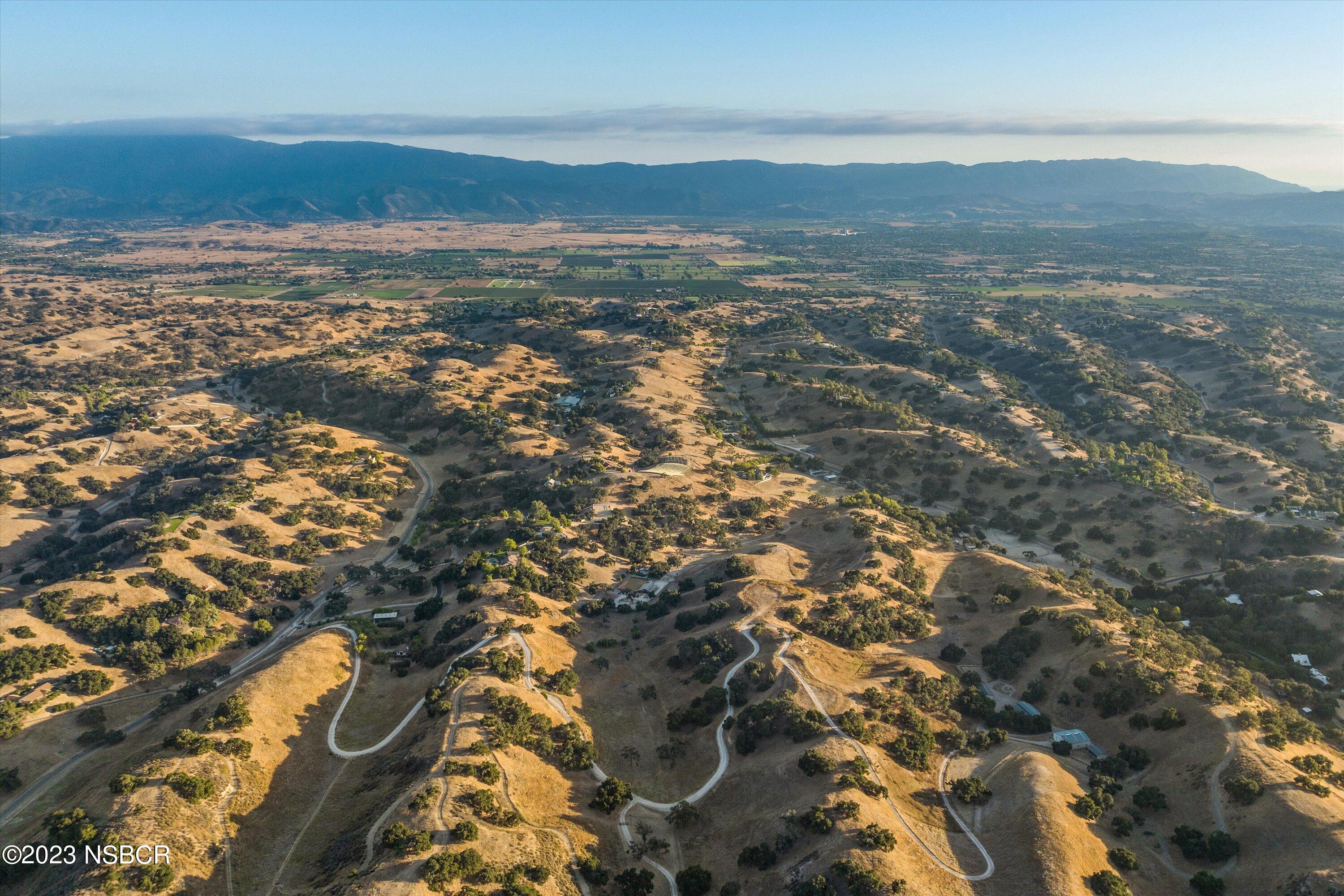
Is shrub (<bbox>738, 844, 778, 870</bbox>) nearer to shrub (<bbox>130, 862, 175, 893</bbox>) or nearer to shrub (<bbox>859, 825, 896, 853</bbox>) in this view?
shrub (<bbox>859, 825, 896, 853</bbox>)

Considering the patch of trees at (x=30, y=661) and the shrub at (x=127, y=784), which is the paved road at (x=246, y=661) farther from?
the shrub at (x=127, y=784)

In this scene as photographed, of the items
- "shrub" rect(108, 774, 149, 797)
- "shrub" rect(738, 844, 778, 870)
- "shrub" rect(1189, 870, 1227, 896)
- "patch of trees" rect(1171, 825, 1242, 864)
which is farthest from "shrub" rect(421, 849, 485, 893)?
"patch of trees" rect(1171, 825, 1242, 864)

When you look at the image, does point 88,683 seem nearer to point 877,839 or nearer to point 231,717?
point 231,717

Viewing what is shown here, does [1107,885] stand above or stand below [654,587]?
above

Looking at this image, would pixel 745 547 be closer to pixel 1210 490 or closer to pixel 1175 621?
pixel 1175 621

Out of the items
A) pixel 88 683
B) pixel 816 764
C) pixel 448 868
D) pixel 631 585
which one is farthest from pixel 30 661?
pixel 816 764
